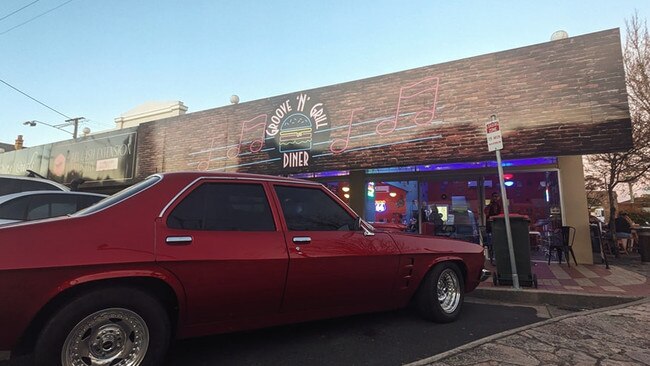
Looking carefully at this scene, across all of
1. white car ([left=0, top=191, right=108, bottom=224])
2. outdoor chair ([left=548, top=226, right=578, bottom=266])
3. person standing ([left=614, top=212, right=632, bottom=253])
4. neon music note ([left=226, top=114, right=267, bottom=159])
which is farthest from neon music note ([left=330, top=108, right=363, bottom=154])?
person standing ([left=614, top=212, right=632, bottom=253])

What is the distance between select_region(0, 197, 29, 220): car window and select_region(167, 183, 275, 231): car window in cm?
388

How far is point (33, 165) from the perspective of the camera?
1886 centimetres

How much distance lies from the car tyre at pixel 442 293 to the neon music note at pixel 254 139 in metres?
8.02

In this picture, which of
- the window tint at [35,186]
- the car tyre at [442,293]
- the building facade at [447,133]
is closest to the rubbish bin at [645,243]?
the building facade at [447,133]

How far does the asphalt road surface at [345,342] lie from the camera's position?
328 centimetres

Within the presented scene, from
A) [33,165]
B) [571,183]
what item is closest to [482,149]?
[571,183]

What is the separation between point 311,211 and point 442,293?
1951 millimetres

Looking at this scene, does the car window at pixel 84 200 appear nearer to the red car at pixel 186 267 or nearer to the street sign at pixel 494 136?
the red car at pixel 186 267

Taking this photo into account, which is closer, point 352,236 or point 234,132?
point 352,236

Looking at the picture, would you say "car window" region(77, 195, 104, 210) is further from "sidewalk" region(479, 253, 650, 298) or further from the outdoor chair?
the outdoor chair

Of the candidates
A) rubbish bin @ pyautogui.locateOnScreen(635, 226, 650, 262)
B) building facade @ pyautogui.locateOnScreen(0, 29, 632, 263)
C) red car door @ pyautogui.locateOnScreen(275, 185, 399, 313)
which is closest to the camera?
red car door @ pyautogui.locateOnScreen(275, 185, 399, 313)

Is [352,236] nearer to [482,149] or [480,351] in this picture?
[480,351]

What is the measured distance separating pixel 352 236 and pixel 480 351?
1.45 meters

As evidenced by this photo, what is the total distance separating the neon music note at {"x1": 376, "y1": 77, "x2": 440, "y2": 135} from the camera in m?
9.27
